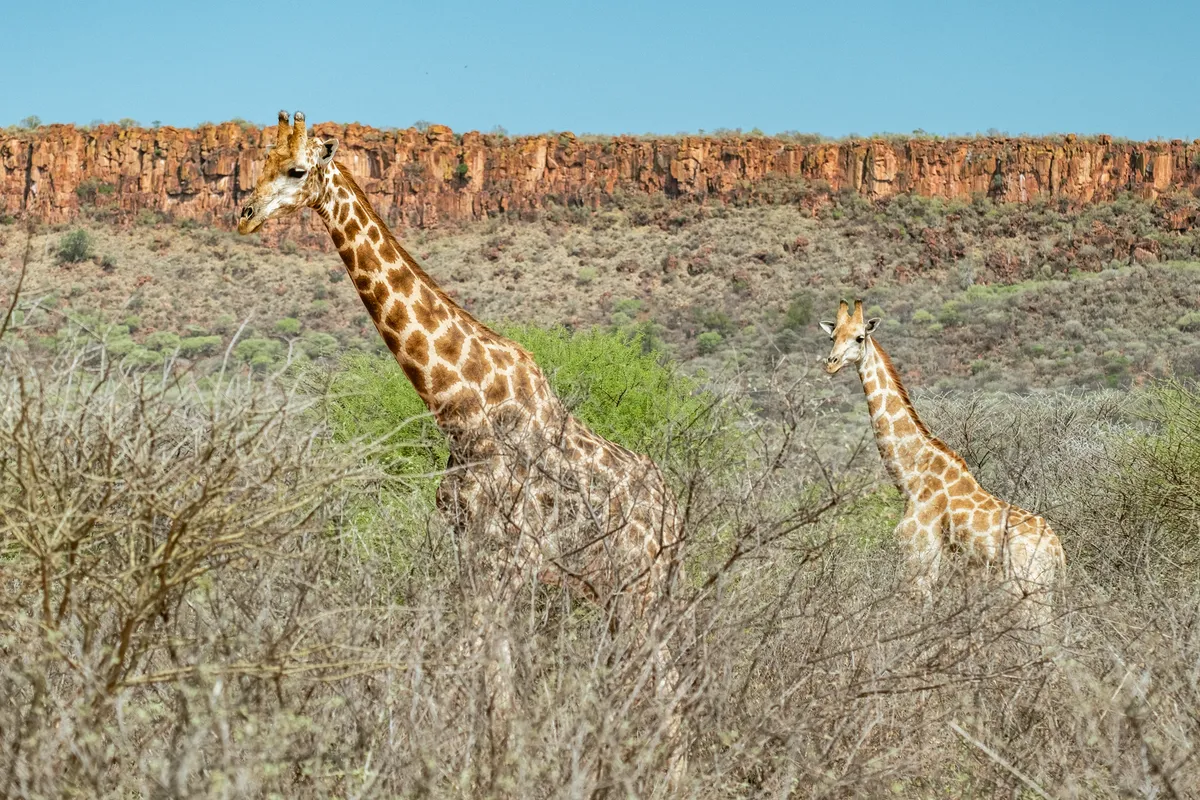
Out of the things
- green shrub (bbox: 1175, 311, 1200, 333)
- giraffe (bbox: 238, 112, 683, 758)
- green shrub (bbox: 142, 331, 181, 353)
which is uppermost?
giraffe (bbox: 238, 112, 683, 758)

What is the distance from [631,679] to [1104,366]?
26444 mm

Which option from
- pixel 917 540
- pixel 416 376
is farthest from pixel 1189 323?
pixel 416 376

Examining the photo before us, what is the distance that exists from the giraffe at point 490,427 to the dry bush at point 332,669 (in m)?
0.22

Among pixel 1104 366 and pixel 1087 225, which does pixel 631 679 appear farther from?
pixel 1087 225

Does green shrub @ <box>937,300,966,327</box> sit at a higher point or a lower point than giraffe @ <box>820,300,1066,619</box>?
lower

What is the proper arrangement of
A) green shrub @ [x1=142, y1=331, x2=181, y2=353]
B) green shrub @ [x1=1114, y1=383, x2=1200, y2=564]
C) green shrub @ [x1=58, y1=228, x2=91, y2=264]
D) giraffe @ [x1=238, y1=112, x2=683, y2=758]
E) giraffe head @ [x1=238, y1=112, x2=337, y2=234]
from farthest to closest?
green shrub @ [x1=58, y1=228, x2=91, y2=264]
green shrub @ [x1=142, y1=331, x2=181, y2=353]
green shrub @ [x1=1114, y1=383, x2=1200, y2=564]
giraffe head @ [x1=238, y1=112, x2=337, y2=234]
giraffe @ [x1=238, y1=112, x2=683, y2=758]

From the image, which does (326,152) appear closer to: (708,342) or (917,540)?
(917,540)

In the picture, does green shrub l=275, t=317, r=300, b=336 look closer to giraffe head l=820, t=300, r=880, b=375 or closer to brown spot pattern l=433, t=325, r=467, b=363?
giraffe head l=820, t=300, r=880, b=375

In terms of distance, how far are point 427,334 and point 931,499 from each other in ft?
10.1

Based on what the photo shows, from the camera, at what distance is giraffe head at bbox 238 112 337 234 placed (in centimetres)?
538

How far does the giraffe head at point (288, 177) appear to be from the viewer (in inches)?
212

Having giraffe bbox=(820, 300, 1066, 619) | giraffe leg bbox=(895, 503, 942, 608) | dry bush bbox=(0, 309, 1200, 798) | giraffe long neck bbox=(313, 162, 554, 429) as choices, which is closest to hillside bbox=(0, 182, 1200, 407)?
giraffe bbox=(820, 300, 1066, 619)

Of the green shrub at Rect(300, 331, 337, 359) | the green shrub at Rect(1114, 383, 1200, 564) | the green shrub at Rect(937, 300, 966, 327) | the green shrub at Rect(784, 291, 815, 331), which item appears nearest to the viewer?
the green shrub at Rect(1114, 383, 1200, 564)

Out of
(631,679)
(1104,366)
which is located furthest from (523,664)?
(1104,366)
